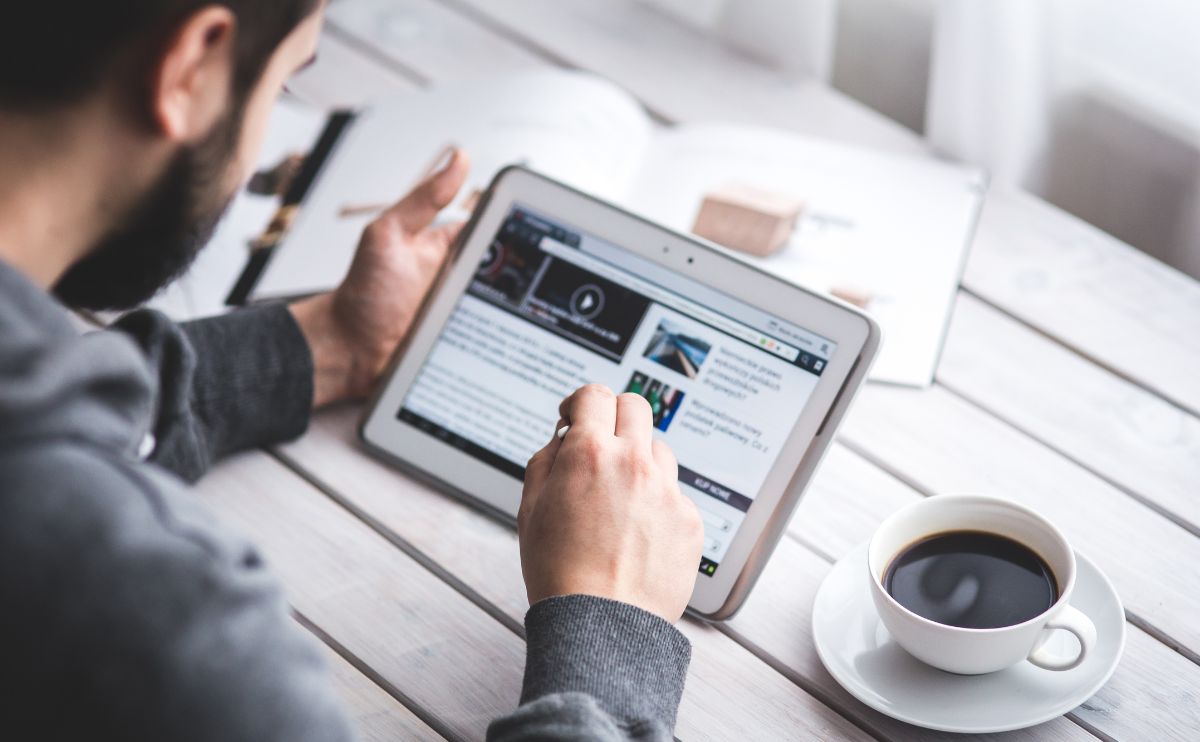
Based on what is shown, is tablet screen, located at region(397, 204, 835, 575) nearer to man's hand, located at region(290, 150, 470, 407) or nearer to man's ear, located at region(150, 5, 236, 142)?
man's hand, located at region(290, 150, 470, 407)

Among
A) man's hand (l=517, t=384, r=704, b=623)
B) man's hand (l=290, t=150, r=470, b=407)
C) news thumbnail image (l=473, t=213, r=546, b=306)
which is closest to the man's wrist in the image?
man's hand (l=290, t=150, r=470, b=407)

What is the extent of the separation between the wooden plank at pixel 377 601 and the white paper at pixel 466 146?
0.71ft

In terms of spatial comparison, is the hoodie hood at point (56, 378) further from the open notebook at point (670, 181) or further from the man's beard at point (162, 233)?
the open notebook at point (670, 181)

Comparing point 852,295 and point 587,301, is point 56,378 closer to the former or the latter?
point 587,301

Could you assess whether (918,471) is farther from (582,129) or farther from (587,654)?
(582,129)

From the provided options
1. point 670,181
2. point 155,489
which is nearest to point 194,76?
point 155,489

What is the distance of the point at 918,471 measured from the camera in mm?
818

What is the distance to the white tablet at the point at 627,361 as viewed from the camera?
0.72 m

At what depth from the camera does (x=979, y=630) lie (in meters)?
0.61

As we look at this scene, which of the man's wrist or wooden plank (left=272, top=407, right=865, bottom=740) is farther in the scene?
the man's wrist

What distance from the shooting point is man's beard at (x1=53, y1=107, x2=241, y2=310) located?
55 centimetres

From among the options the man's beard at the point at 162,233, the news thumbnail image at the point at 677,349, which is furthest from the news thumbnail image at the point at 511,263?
the man's beard at the point at 162,233

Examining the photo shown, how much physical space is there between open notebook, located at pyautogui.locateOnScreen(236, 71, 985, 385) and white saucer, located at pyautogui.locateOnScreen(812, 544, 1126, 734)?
0.24m

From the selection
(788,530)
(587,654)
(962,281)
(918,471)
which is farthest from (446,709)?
(962,281)
